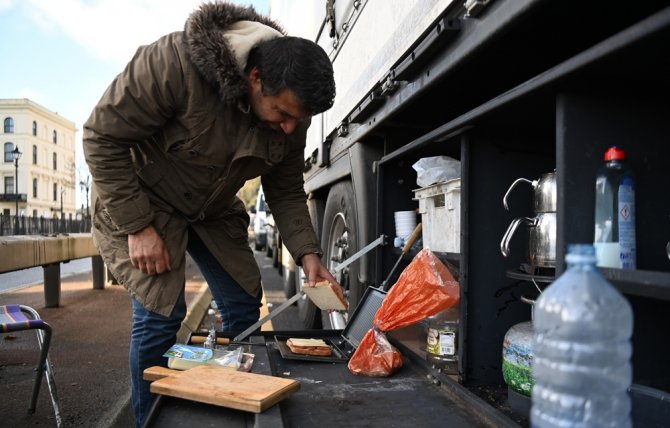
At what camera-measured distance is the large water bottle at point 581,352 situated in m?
0.93

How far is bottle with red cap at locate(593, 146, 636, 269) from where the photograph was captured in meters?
1.34

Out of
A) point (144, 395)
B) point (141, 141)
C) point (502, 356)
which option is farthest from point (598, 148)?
point (144, 395)

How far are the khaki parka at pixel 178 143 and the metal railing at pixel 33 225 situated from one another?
971 centimetres

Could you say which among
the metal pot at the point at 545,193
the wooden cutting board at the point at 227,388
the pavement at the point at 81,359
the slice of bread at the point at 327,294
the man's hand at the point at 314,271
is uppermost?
the metal pot at the point at 545,193

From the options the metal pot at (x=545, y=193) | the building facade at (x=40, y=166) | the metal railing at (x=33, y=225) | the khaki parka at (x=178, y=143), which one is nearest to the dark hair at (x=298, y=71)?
the khaki parka at (x=178, y=143)

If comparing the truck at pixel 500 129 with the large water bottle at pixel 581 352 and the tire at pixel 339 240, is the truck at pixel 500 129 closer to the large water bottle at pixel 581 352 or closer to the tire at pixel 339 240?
the tire at pixel 339 240

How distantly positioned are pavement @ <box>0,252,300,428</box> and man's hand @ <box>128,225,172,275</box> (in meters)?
1.18

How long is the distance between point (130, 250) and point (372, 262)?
139cm

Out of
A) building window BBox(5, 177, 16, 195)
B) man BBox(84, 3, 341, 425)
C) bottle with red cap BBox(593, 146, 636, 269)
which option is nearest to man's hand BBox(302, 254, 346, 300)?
man BBox(84, 3, 341, 425)

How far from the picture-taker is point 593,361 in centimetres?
101

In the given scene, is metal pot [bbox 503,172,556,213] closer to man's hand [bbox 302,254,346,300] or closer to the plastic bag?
the plastic bag

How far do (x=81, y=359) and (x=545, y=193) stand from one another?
3.81 metres

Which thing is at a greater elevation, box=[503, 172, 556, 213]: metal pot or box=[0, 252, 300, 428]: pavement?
box=[503, 172, 556, 213]: metal pot

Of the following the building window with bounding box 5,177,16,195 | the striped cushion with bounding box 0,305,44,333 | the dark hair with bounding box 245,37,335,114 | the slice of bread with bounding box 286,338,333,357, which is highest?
the building window with bounding box 5,177,16,195
